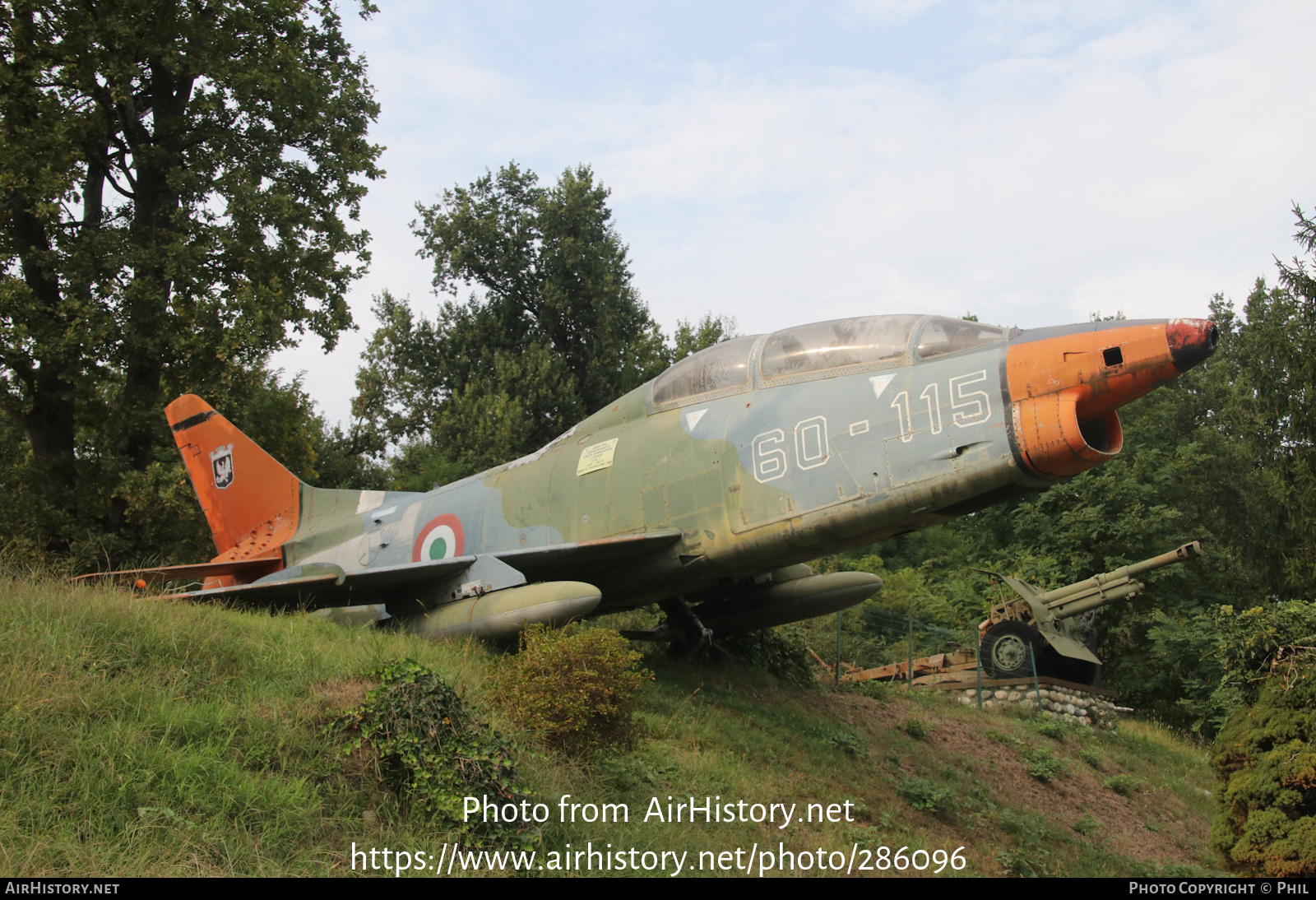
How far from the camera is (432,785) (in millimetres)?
5258

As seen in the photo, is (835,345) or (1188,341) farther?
(835,345)

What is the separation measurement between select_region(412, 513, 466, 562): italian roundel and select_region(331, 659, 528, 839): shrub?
457 cm

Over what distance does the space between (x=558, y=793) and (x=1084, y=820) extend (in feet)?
23.4

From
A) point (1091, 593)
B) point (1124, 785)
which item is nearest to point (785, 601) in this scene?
point (1124, 785)

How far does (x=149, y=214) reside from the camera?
57.6 feet

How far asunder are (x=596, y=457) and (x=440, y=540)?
242cm

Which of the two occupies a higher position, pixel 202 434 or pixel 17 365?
pixel 17 365

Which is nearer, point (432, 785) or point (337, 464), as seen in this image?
point (432, 785)

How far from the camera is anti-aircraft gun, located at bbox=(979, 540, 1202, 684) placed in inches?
692

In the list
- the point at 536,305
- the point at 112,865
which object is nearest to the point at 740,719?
the point at 112,865

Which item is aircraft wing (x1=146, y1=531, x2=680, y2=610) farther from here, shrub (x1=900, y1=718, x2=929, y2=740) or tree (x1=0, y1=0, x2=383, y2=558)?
tree (x1=0, y1=0, x2=383, y2=558)

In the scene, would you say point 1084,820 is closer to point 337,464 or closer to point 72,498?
point 72,498

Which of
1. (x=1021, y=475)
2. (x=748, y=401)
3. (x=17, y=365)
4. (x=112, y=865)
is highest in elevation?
(x=17, y=365)

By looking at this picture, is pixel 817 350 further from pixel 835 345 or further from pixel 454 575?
pixel 454 575
